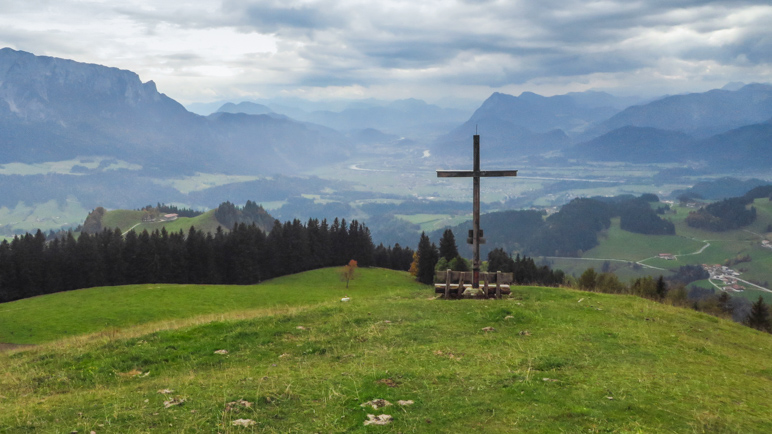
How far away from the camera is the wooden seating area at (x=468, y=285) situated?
79.3ft

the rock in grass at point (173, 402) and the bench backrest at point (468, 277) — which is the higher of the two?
the rock in grass at point (173, 402)

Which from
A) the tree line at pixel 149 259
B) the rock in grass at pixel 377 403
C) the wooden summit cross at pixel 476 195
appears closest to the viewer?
the rock in grass at pixel 377 403

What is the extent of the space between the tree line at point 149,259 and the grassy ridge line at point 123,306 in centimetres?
2192

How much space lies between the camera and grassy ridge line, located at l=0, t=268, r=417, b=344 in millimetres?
40031

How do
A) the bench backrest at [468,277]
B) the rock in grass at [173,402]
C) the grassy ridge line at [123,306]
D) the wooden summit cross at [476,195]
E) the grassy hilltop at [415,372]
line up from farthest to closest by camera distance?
the grassy ridge line at [123,306] < the bench backrest at [468,277] < the wooden summit cross at [476,195] < the rock in grass at [173,402] < the grassy hilltop at [415,372]

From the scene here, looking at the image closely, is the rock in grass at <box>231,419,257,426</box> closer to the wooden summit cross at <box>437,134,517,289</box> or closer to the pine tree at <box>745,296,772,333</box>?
the wooden summit cross at <box>437,134,517,289</box>

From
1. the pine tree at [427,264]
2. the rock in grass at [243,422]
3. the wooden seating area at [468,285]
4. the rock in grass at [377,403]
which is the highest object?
the rock in grass at [243,422]

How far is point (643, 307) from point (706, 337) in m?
4.19

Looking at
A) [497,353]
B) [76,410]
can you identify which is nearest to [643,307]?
[497,353]

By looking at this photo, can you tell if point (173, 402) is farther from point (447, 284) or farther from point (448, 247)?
point (448, 247)

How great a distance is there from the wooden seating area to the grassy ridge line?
10328 millimetres

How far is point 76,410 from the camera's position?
967cm

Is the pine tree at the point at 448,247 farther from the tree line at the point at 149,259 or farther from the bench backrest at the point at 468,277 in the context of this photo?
the bench backrest at the point at 468,277

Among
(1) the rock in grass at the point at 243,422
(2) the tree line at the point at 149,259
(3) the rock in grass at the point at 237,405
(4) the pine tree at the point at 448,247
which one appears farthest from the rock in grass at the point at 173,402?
(4) the pine tree at the point at 448,247
